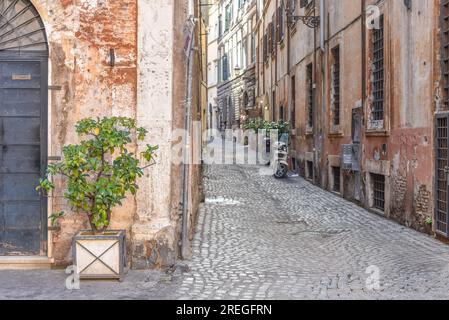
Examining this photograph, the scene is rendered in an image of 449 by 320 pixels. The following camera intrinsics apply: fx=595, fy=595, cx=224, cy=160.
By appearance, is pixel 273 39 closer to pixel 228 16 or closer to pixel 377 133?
pixel 377 133

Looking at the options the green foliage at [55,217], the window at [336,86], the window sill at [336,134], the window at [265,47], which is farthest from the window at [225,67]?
the green foliage at [55,217]

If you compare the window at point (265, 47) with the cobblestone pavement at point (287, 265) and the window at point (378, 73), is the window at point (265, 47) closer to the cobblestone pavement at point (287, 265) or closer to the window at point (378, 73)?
the window at point (378, 73)

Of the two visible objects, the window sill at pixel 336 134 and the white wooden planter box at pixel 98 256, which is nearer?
the white wooden planter box at pixel 98 256

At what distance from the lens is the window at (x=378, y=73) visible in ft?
37.1

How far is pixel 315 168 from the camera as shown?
16.7m

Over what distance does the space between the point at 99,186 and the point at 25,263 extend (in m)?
1.46

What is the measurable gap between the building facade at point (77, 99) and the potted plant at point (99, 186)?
33 centimetres

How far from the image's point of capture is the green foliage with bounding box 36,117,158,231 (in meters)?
6.20

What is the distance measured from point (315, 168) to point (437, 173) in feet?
26.5

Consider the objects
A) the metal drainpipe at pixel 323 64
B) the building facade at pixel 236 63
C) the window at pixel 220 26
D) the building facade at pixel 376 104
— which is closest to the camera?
the building facade at pixel 376 104

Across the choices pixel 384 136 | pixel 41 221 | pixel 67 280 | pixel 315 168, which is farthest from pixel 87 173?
pixel 315 168

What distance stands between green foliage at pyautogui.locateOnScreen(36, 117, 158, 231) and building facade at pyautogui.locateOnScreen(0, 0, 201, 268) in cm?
40

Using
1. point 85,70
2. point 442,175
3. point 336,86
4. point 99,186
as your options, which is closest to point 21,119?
point 85,70
